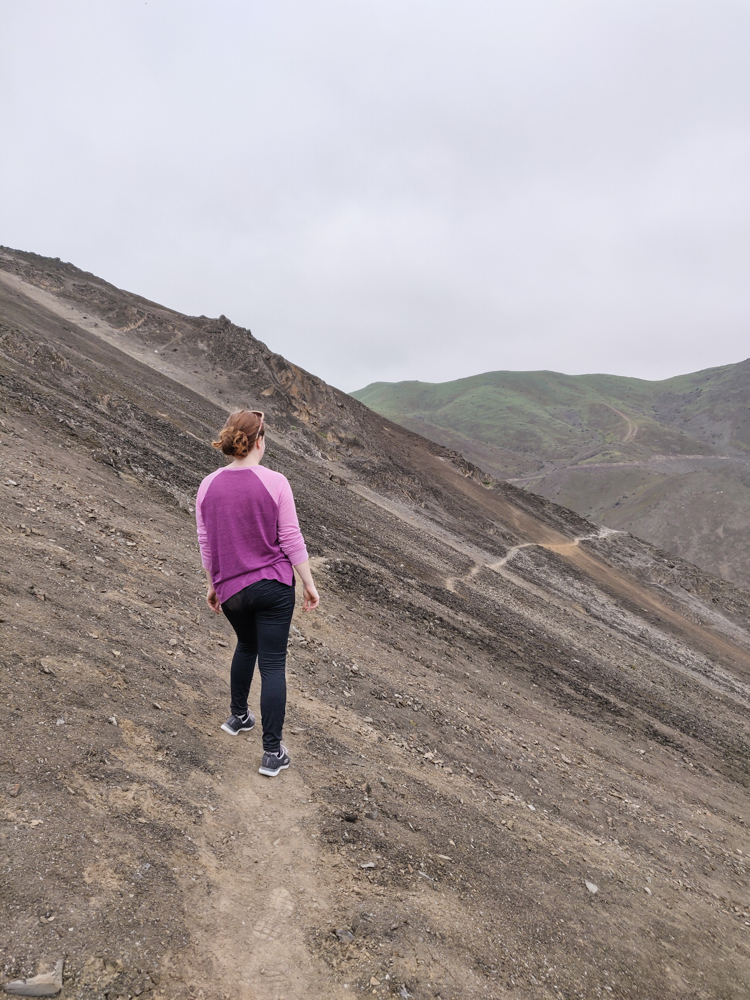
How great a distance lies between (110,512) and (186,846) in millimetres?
5956

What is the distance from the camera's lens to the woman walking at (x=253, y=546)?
3.46m

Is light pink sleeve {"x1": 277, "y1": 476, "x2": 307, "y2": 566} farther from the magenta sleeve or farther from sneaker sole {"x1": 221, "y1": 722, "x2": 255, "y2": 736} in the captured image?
sneaker sole {"x1": 221, "y1": 722, "x2": 255, "y2": 736}

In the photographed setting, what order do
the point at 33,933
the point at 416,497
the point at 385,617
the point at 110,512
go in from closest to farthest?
the point at 33,933
the point at 110,512
the point at 385,617
the point at 416,497

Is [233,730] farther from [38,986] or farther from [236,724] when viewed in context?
[38,986]

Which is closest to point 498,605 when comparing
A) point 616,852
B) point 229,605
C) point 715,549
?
point 616,852

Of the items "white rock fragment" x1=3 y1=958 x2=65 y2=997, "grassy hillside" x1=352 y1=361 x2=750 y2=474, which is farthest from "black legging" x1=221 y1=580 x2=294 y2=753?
"grassy hillside" x1=352 y1=361 x2=750 y2=474

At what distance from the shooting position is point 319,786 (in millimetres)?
4051

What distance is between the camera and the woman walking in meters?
3.46

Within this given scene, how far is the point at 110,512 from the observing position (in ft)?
26.2

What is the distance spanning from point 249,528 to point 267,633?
0.70m

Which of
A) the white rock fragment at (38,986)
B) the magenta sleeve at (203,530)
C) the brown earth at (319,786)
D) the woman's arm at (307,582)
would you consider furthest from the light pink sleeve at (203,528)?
the white rock fragment at (38,986)

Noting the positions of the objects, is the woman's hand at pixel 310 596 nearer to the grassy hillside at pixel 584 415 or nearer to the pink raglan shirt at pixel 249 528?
the pink raglan shirt at pixel 249 528

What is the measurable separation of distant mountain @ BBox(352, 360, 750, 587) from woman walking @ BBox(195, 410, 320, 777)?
68558 millimetres

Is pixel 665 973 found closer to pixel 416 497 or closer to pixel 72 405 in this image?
pixel 72 405
